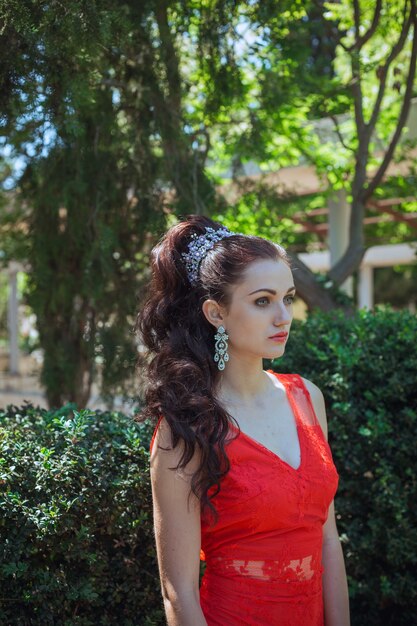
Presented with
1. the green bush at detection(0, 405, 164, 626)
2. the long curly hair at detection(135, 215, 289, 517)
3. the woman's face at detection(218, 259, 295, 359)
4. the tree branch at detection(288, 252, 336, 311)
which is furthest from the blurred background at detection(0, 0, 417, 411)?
the woman's face at detection(218, 259, 295, 359)

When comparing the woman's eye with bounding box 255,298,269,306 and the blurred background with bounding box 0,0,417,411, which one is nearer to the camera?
the woman's eye with bounding box 255,298,269,306

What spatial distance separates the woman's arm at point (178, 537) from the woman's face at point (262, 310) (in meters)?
0.41

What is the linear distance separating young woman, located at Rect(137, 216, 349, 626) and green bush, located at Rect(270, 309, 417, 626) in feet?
2.45

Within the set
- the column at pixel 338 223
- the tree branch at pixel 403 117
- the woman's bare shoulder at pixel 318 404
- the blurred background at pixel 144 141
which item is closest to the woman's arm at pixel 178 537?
the woman's bare shoulder at pixel 318 404

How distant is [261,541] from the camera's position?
6.57 feet

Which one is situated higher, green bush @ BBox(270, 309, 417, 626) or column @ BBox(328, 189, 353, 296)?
column @ BBox(328, 189, 353, 296)

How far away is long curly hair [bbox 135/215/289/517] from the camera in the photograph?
6.43ft

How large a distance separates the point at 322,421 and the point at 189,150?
98.2 inches

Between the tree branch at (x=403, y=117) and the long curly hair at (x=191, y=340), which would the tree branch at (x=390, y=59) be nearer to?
the tree branch at (x=403, y=117)

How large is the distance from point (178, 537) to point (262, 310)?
0.71m

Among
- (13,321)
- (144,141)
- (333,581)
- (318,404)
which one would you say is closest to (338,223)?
(144,141)

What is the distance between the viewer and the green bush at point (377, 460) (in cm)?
296

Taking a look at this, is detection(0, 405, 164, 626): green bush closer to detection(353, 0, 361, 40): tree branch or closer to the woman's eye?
the woman's eye

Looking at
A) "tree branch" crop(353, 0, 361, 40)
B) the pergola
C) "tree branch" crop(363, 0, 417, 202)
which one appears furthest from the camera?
the pergola
